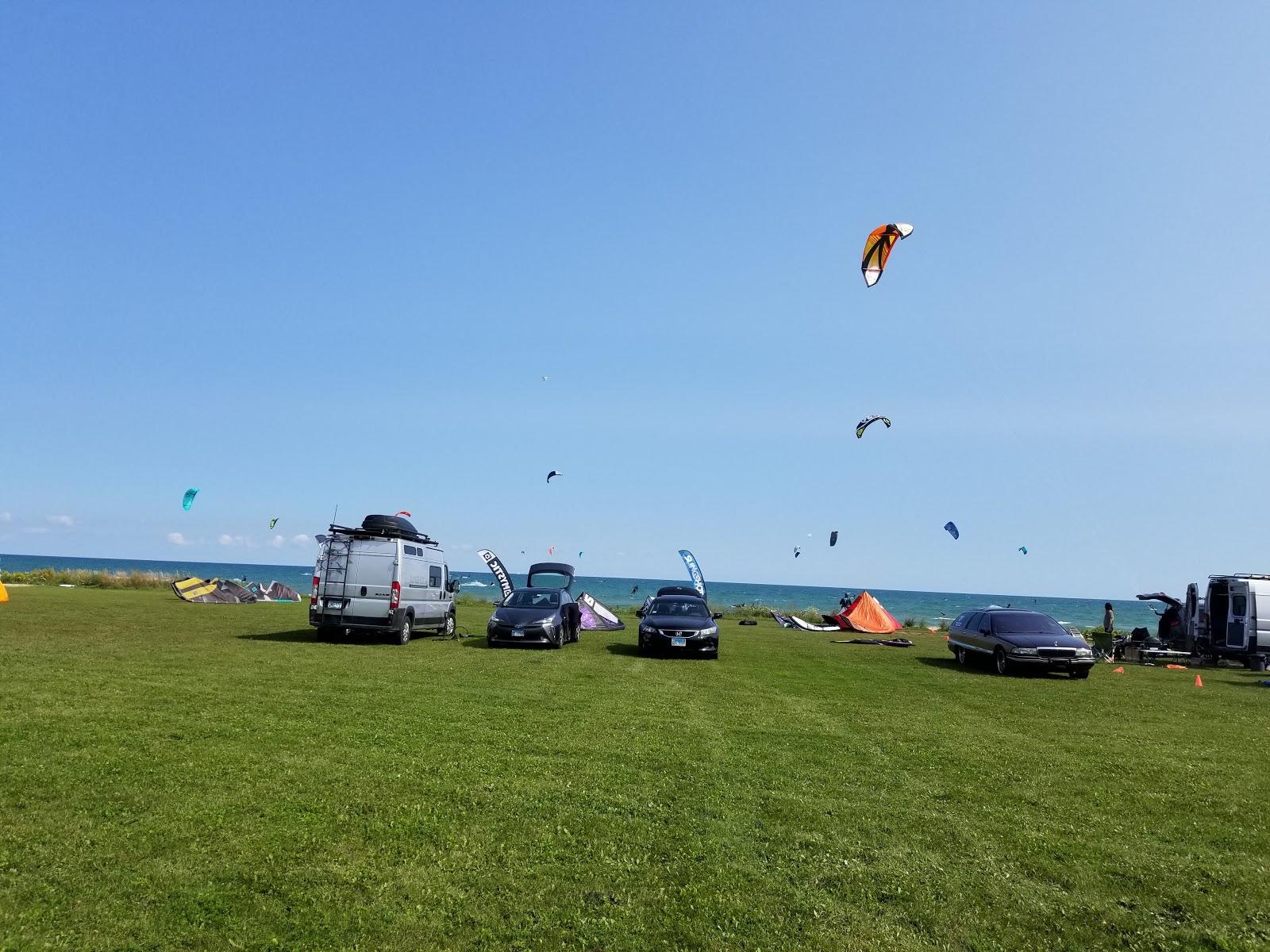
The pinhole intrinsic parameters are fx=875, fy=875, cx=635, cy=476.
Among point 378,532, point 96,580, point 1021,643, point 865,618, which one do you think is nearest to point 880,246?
point 1021,643

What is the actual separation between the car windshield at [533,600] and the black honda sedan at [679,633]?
277cm

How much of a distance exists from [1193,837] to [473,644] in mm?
19051

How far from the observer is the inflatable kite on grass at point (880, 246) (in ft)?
63.9

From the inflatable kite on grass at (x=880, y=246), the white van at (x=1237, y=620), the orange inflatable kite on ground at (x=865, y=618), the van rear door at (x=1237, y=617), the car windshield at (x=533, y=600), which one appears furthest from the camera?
the orange inflatable kite on ground at (x=865, y=618)

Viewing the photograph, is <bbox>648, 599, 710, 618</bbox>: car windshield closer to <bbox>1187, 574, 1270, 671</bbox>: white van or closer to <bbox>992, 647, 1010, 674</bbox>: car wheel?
<bbox>992, 647, 1010, 674</bbox>: car wheel

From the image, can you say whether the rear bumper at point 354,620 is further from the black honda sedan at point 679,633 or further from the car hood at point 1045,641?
the car hood at point 1045,641

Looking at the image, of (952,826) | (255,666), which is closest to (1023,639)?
(952,826)

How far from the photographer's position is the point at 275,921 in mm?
4676

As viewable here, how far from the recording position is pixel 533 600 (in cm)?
2464

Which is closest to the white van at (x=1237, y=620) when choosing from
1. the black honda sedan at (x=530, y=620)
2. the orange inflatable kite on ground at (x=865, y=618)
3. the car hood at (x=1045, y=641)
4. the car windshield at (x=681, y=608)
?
the car hood at (x=1045, y=641)

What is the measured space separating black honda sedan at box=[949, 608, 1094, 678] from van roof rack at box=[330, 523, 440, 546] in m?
15.0

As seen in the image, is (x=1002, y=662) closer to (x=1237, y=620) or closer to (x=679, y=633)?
(x=679, y=633)

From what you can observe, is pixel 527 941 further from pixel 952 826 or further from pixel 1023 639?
pixel 1023 639

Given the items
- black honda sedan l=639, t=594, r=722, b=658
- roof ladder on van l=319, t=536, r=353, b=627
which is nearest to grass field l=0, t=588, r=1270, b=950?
black honda sedan l=639, t=594, r=722, b=658
